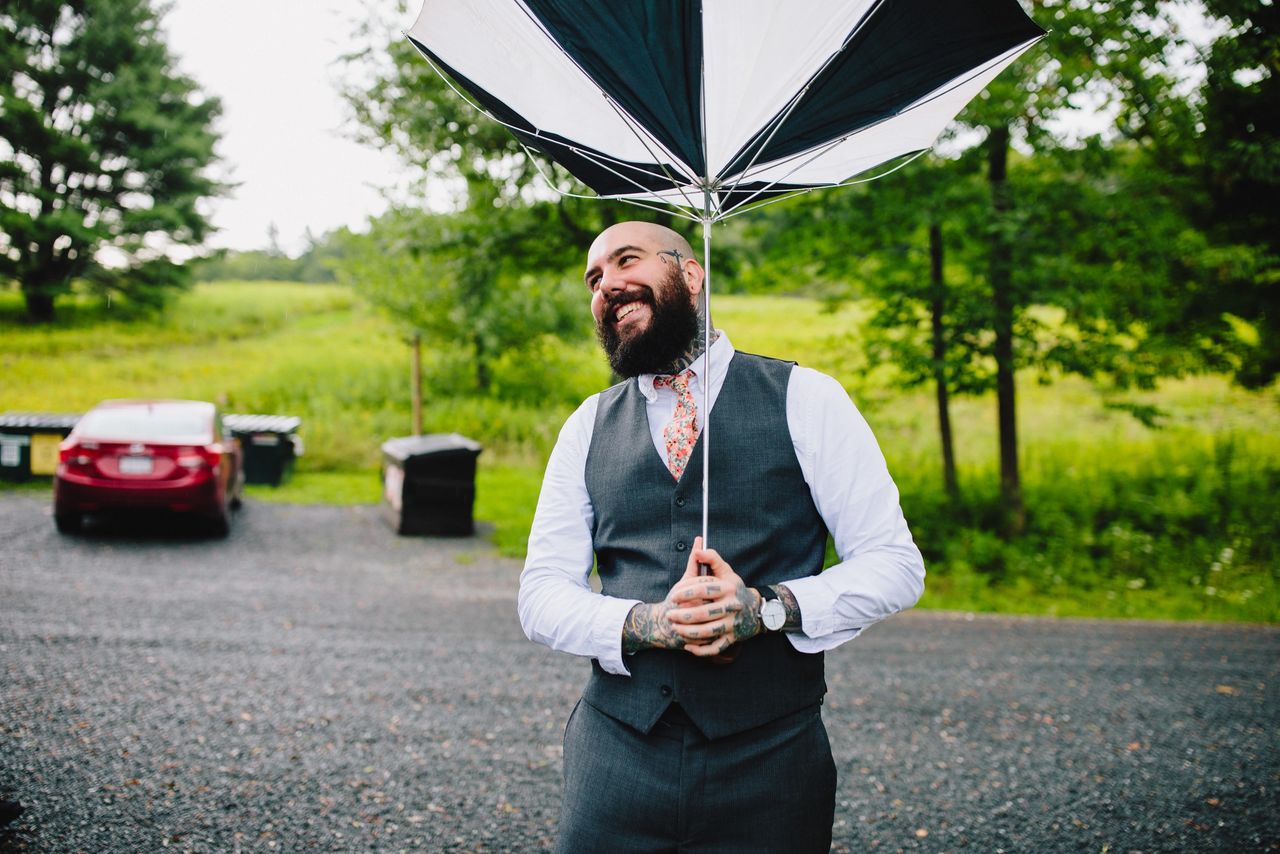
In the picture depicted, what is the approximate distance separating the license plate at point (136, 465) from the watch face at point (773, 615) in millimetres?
9247

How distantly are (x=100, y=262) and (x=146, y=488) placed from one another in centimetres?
2408

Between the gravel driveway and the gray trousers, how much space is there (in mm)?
1980

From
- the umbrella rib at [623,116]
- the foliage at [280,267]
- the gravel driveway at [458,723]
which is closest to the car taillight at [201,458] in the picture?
the gravel driveway at [458,723]

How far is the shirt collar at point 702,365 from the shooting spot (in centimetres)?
194

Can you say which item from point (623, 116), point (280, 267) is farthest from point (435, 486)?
point (280, 267)

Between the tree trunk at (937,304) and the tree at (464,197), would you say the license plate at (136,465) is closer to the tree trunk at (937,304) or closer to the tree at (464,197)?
the tree at (464,197)

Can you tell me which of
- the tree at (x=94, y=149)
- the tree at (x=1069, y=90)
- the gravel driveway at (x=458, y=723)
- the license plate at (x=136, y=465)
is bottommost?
the gravel driveway at (x=458, y=723)

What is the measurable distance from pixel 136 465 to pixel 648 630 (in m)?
9.15

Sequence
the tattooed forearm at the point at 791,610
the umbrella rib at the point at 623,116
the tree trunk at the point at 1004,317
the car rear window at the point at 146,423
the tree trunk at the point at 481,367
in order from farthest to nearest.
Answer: the tree trunk at the point at 481,367, the car rear window at the point at 146,423, the tree trunk at the point at 1004,317, the umbrella rib at the point at 623,116, the tattooed forearm at the point at 791,610

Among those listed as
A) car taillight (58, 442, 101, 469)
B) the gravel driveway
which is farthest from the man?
car taillight (58, 442, 101, 469)

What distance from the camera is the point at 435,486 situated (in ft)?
33.8

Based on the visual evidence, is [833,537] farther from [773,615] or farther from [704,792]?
[704,792]

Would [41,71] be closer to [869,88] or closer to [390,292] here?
[390,292]

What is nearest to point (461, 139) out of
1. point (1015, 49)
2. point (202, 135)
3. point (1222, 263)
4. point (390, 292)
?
point (390, 292)
